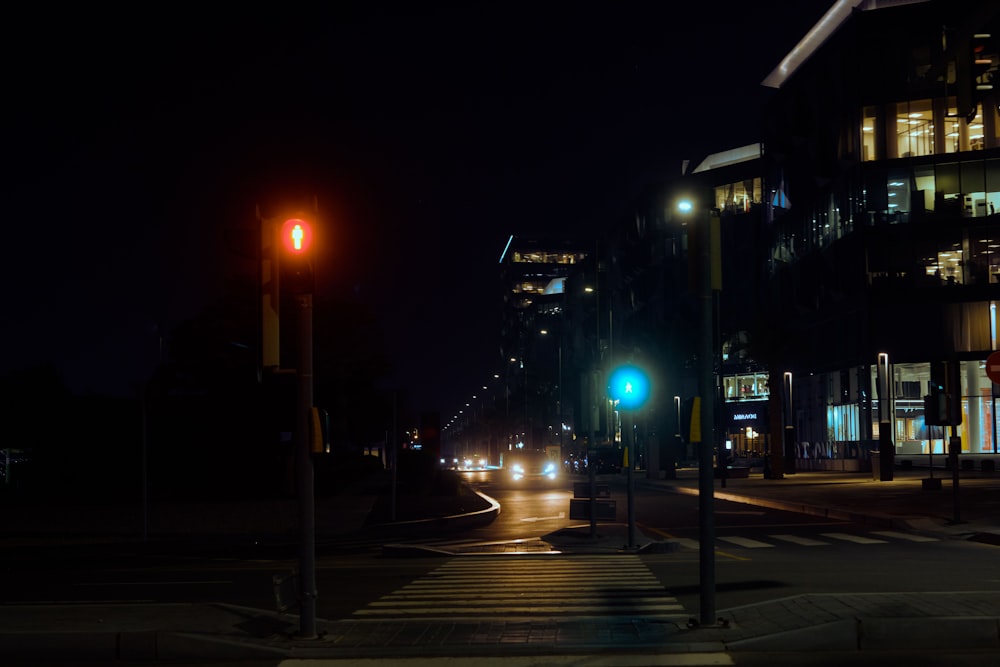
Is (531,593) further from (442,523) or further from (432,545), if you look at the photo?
(442,523)

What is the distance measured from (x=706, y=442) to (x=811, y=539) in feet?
43.3

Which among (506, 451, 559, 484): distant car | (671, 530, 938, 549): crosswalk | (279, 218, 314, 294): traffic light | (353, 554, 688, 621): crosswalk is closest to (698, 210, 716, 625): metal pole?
(353, 554, 688, 621): crosswalk

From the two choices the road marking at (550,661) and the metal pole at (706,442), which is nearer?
the road marking at (550,661)

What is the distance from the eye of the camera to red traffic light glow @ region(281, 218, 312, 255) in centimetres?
978

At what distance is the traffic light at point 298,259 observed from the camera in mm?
9773

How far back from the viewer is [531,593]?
1373cm

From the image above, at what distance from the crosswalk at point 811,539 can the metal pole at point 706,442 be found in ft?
34.8

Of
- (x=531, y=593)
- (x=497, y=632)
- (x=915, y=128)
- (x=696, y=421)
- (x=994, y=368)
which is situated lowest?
(x=531, y=593)

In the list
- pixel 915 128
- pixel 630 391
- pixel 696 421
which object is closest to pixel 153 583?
pixel 630 391

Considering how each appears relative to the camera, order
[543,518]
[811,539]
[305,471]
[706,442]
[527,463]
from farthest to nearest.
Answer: [527,463] → [543,518] → [811,539] → [706,442] → [305,471]

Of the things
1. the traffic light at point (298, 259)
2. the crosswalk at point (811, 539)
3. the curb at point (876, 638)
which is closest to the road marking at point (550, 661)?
the curb at point (876, 638)

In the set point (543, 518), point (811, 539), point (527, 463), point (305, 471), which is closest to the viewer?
point (305, 471)

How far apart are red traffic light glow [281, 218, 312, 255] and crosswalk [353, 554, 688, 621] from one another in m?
4.31

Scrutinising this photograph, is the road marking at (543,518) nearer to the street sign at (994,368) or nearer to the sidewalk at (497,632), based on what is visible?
the street sign at (994,368)
